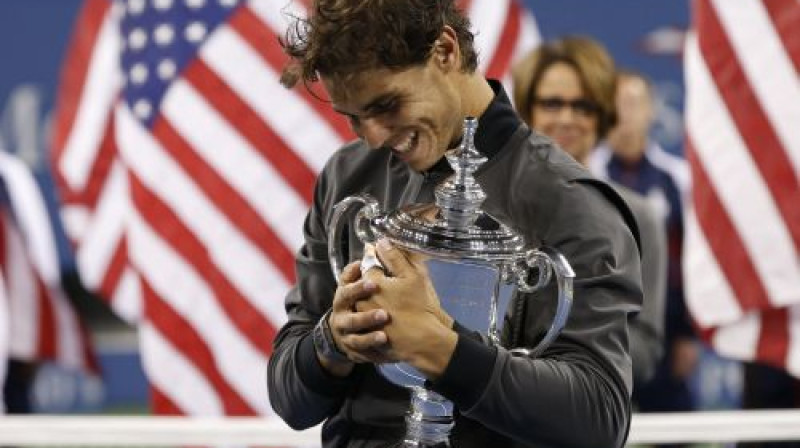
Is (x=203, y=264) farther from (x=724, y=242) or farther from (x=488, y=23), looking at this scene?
(x=724, y=242)

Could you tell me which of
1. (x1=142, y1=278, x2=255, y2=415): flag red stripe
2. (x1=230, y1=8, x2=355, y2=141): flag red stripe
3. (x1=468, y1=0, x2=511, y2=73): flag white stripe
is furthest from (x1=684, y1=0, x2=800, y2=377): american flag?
(x1=142, y1=278, x2=255, y2=415): flag red stripe

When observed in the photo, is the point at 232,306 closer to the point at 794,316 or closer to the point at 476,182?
the point at 794,316

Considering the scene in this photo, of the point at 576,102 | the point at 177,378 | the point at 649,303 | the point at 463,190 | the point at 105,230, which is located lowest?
the point at 105,230

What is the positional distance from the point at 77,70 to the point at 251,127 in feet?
7.91

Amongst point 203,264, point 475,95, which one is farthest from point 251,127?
point 475,95

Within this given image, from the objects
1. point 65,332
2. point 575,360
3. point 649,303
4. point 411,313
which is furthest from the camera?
point 65,332

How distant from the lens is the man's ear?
1907 mm

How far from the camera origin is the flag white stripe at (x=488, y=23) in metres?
4.21

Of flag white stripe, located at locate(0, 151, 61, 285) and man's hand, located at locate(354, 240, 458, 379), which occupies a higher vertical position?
man's hand, located at locate(354, 240, 458, 379)

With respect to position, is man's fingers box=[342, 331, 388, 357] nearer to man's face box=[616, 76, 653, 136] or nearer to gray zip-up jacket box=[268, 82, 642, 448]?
gray zip-up jacket box=[268, 82, 642, 448]

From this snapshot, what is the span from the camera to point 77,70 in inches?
238

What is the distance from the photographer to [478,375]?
1774 millimetres

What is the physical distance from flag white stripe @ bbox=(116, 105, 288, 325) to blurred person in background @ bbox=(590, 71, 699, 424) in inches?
71.1

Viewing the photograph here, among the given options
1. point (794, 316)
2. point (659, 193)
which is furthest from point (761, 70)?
point (659, 193)
